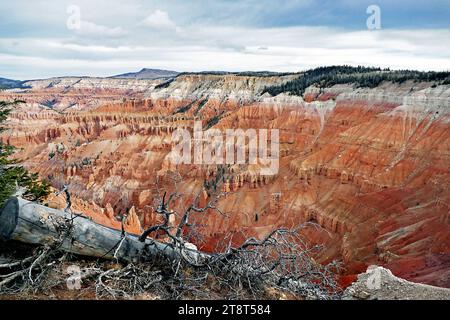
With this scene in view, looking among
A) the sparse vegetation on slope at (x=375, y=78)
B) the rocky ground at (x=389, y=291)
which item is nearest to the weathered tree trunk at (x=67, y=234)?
the rocky ground at (x=389, y=291)

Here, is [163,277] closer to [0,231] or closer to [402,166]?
[0,231]

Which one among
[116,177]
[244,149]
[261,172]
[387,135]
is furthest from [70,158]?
Result: [387,135]
